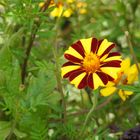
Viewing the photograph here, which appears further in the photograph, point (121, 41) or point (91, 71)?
point (121, 41)

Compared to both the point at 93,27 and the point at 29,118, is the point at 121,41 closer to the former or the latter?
the point at 93,27

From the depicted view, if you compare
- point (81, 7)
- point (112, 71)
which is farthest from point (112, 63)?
point (81, 7)

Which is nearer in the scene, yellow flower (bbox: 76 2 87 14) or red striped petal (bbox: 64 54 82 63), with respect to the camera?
red striped petal (bbox: 64 54 82 63)

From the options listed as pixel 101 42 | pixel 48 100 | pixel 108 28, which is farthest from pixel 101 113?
pixel 108 28

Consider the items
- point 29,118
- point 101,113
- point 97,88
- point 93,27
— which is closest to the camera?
point 97,88

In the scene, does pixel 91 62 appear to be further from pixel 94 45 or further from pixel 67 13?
Answer: pixel 67 13

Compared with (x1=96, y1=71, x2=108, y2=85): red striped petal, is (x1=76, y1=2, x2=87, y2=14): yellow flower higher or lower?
higher

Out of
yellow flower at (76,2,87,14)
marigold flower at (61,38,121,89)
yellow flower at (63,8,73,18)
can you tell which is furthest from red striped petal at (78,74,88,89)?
yellow flower at (76,2,87,14)

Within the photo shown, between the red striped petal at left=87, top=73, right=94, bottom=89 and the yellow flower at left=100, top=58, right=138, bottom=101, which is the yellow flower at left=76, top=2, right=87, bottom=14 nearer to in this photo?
the yellow flower at left=100, top=58, right=138, bottom=101

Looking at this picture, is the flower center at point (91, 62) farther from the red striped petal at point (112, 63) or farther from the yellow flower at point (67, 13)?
the yellow flower at point (67, 13)
